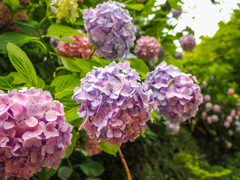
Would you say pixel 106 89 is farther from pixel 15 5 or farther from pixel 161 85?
pixel 15 5

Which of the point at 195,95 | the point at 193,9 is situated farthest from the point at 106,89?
the point at 193,9

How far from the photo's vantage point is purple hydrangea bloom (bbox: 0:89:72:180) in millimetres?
473

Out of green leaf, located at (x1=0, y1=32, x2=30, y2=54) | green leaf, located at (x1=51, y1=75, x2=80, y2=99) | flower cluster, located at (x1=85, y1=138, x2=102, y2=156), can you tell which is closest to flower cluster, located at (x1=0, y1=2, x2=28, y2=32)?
green leaf, located at (x1=0, y1=32, x2=30, y2=54)

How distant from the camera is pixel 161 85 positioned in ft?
2.59

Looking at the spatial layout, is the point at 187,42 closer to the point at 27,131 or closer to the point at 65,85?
the point at 65,85

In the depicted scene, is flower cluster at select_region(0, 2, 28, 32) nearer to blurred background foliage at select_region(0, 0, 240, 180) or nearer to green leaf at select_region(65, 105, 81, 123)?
blurred background foliage at select_region(0, 0, 240, 180)

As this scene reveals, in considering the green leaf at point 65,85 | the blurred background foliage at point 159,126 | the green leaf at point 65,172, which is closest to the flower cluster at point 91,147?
the blurred background foliage at point 159,126

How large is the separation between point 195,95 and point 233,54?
656 cm

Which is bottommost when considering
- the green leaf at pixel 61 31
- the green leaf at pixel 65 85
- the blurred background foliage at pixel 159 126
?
the blurred background foliage at pixel 159 126

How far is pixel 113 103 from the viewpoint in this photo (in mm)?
566

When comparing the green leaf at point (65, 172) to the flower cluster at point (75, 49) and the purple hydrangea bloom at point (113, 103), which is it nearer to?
the flower cluster at point (75, 49)

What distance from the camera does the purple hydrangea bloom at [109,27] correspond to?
0.82 metres

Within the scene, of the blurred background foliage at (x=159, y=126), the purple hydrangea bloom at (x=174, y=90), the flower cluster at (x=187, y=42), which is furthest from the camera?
the flower cluster at (x=187, y=42)

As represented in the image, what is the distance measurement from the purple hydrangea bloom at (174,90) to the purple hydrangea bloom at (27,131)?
36 centimetres
